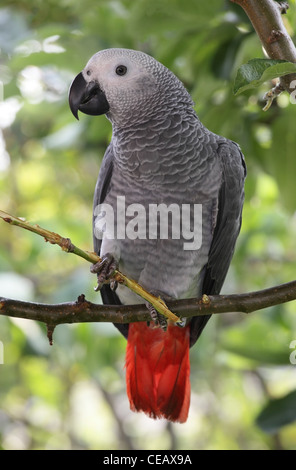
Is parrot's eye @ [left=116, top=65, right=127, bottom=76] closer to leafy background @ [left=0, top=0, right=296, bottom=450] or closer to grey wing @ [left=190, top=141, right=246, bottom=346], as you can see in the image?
leafy background @ [left=0, top=0, right=296, bottom=450]

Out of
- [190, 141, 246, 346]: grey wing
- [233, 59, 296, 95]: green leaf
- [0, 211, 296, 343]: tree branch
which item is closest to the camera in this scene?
[233, 59, 296, 95]: green leaf

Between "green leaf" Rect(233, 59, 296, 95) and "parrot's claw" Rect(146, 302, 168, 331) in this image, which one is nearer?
"green leaf" Rect(233, 59, 296, 95)

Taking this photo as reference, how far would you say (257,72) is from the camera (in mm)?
539

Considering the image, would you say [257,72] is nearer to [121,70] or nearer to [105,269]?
[121,70]

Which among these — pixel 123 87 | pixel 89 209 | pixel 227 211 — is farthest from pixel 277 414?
pixel 89 209

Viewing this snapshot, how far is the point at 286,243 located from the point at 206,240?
1028 mm

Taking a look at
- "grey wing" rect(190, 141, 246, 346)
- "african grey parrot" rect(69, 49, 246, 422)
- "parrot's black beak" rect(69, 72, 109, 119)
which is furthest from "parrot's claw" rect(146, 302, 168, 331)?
"parrot's black beak" rect(69, 72, 109, 119)

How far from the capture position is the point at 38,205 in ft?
7.58

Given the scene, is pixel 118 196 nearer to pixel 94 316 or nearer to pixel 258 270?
pixel 94 316

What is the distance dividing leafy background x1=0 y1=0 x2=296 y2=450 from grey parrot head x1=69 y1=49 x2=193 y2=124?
3.7 inches

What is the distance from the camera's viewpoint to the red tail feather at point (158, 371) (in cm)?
104

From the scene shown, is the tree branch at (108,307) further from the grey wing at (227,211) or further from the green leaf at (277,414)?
the green leaf at (277,414)

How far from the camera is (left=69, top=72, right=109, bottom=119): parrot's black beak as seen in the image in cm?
78


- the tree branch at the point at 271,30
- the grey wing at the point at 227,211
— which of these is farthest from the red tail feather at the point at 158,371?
the tree branch at the point at 271,30
